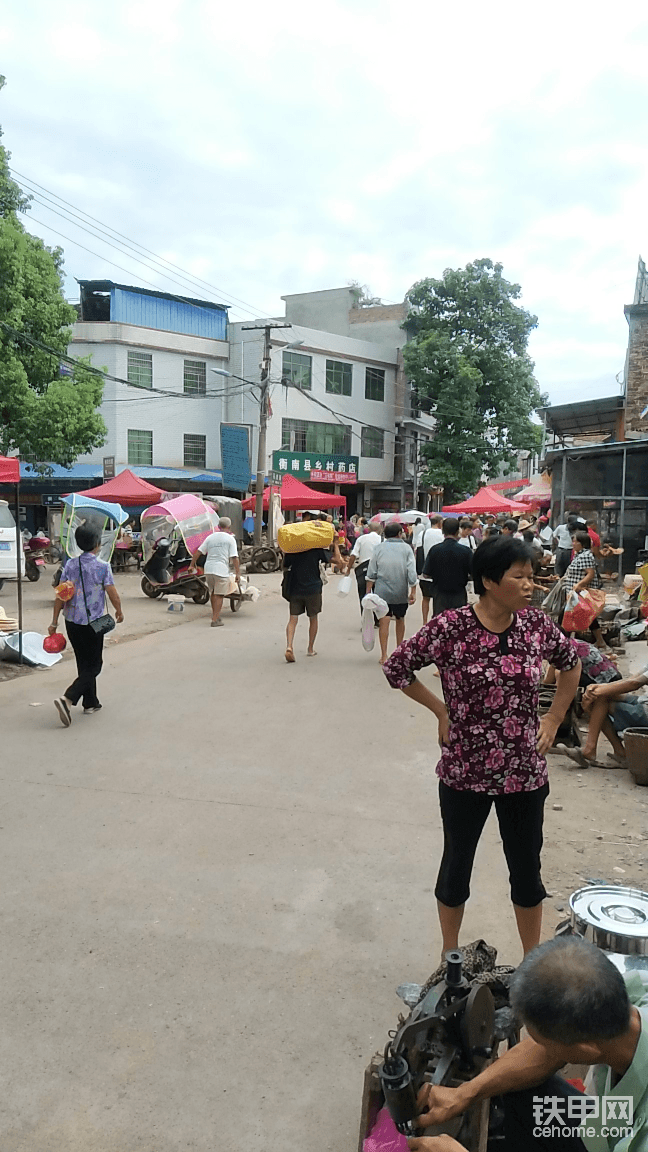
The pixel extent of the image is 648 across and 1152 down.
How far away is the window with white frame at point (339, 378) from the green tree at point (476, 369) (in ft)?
9.91

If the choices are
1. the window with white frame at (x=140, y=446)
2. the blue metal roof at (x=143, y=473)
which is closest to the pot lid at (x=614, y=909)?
the blue metal roof at (x=143, y=473)

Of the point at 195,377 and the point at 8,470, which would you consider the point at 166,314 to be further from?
the point at 8,470

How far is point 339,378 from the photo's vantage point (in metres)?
38.9

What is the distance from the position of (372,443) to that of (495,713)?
3823 centimetres

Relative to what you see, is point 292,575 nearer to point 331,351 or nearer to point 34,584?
point 34,584

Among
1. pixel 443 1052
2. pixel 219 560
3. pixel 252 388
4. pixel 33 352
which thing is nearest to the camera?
pixel 443 1052

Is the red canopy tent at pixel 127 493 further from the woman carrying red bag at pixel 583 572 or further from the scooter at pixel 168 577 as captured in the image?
the woman carrying red bag at pixel 583 572

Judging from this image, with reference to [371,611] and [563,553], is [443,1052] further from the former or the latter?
[563,553]

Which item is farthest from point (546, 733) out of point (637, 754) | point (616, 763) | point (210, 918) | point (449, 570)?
point (449, 570)

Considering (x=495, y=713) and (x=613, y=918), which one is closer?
(x=613, y=918)

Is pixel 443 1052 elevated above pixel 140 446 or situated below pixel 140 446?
below

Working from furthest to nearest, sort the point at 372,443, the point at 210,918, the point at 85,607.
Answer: the point at 372,443
the point at 85,607
the point at 210,918

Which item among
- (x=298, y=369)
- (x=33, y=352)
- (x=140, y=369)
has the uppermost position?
(x=298, y=369)

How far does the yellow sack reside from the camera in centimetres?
916
